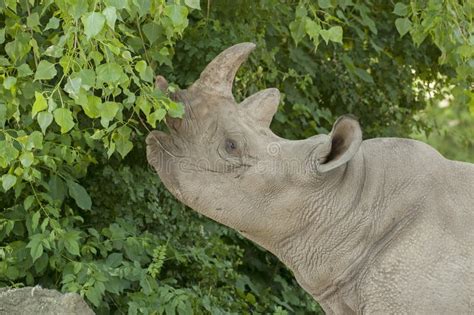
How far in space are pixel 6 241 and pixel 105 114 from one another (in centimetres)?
201

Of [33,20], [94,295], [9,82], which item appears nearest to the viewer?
[9,82]

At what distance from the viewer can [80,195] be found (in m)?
6.48

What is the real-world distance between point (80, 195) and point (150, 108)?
5.13 feet

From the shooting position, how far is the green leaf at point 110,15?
4.45 m

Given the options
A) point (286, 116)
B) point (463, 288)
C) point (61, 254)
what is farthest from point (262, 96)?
point (286, 116)

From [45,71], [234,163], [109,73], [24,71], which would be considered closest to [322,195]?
[234,163]

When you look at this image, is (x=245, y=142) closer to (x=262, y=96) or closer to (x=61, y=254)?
(x=262, y=96)

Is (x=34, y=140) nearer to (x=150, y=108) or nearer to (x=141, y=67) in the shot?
(x=150, y=108)

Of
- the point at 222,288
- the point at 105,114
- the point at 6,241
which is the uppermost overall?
the point at 105,114

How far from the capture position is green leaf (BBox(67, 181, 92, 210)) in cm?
646

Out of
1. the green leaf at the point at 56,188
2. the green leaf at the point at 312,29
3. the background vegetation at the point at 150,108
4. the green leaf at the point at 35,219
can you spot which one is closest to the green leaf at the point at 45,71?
the background vegetation at the point at 150,108

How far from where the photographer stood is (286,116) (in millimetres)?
8117

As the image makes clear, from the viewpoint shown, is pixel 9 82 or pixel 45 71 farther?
pixel 9 82

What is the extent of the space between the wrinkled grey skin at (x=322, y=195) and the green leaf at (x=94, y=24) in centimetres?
49
